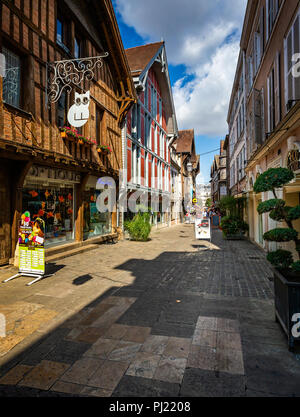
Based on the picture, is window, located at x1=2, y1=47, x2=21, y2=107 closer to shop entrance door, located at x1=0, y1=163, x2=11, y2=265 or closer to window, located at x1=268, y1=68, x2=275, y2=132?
shop entrance door, located at x1=0, y1=163, x2=11, y2=265

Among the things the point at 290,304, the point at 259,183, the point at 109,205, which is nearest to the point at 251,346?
the point at 290,304

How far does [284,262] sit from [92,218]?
9.63 meters

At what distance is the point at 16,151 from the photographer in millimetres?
6887

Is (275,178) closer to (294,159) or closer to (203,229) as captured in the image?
(294,159)

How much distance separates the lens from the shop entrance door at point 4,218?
7.30 metres

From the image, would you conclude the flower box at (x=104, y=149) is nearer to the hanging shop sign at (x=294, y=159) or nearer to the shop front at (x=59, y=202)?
the shop front at (x=59, y=202)

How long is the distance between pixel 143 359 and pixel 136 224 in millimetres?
11528

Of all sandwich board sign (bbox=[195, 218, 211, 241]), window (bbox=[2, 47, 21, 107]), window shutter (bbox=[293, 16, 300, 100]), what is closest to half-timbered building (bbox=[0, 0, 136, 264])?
window (bbox=[2, 47, 21, 107])

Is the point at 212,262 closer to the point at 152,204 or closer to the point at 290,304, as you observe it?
the point at 290,304

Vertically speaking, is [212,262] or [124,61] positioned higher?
[124,61]

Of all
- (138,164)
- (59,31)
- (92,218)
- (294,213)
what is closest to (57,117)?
(59,31)

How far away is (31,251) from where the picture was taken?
21.3 feet

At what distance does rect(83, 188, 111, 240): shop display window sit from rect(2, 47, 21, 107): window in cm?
495

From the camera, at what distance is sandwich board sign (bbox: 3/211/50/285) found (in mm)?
6395
